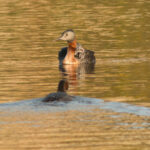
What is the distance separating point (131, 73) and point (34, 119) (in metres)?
8.41

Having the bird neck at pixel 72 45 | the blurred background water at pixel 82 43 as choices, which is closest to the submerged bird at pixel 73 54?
the bird neck at pixel 72 45

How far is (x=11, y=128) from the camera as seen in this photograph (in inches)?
563

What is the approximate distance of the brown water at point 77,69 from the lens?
541 inches

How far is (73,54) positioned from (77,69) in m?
1.61

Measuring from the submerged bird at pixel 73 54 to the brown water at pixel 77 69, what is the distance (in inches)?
16.4

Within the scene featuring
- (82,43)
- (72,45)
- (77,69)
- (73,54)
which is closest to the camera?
(77,69)

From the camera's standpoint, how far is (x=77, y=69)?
991 inches

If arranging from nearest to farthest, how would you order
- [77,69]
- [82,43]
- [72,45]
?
[77,69] → [72,45] → [82,43]

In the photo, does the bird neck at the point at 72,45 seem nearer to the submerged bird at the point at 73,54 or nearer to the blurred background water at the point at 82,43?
the submerged bird at the point at 73,54

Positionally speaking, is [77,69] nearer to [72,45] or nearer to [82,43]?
[72,45]

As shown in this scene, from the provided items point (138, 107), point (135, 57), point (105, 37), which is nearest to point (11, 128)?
point (138, 107)

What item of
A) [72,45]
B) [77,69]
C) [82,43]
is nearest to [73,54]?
[72,45]

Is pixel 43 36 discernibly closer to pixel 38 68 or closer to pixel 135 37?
pixel 135 37

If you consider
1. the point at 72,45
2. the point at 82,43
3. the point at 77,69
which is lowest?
the point at 77,69
